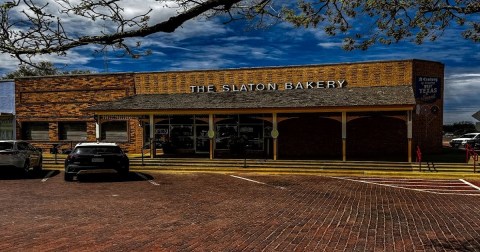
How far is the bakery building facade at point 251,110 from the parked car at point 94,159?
6784mm

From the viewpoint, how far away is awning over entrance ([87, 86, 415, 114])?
18422mm

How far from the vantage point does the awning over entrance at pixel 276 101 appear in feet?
60.4

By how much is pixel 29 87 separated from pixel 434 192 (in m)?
26.4

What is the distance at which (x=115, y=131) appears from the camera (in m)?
26.4

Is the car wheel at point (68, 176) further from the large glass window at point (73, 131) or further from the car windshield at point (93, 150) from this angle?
the large glass window at point (73, 131)

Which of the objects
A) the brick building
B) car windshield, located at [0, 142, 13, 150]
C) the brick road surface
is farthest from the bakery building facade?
the brick road surface

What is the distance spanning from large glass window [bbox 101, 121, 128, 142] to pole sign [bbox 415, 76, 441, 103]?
18.0 m

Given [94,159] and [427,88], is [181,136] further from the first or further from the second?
[427,88]

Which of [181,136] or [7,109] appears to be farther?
[7,109]

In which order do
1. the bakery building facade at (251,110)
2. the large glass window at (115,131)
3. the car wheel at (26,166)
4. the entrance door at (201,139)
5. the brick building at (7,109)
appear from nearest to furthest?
1. the car wheel at (26,166)
2. the bakery building facade at (251,110)
3. the entrance door at (201,139)
4. the large glass window at (115,131)
5. the brick building at (7,109)

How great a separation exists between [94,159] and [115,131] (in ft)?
44.2

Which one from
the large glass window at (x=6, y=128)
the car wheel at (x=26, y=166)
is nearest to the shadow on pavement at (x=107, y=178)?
the car wheel at (x=26, y=166)

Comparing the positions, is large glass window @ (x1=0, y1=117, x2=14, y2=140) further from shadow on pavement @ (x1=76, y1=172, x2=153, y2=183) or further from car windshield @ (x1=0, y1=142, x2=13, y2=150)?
shadow on pavement @ (x1=76, y1=172, x2=153, y2=183)

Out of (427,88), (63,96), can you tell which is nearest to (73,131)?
(63,96)
